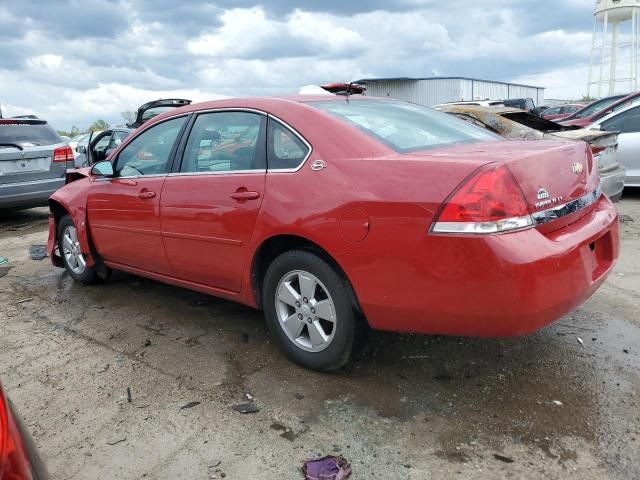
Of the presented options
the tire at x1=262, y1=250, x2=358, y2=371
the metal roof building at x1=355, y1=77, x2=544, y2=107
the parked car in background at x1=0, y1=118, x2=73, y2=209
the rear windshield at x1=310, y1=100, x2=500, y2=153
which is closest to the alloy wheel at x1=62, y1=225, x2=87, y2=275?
the tire at x1=262, y1=250, x2=358, y2=371

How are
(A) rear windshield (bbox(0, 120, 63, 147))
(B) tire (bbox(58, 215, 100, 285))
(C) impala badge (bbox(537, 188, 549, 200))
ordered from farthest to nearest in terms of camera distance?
(A) rear windshield (bbox(0, 120, 63, 147)) < (B) tire (bbox(58, 215, 100, 285)) < (C) impala badge (bbox(537, 188, 549, 200))

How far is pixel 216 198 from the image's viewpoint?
10.9 ft

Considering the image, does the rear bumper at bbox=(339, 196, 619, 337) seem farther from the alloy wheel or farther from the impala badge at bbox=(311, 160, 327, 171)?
the alloy wheel

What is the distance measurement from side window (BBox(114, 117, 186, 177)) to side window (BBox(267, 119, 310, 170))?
983mm

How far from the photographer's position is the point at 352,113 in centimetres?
320

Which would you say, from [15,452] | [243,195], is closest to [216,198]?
[243,195]

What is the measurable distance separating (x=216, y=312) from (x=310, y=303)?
4.62 feet

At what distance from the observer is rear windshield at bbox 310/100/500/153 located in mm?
2957

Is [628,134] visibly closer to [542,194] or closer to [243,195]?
[542,194]

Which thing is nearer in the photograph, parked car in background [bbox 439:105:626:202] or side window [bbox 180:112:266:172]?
side window [bbox 180:112:266:172]

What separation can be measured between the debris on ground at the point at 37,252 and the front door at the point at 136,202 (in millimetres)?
2157

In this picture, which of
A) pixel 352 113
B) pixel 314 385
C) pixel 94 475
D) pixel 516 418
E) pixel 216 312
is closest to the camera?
pixel 94 475

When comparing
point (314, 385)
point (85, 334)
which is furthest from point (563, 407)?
point (85, 334)

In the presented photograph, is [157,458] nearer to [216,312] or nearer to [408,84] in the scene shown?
[216,312]
